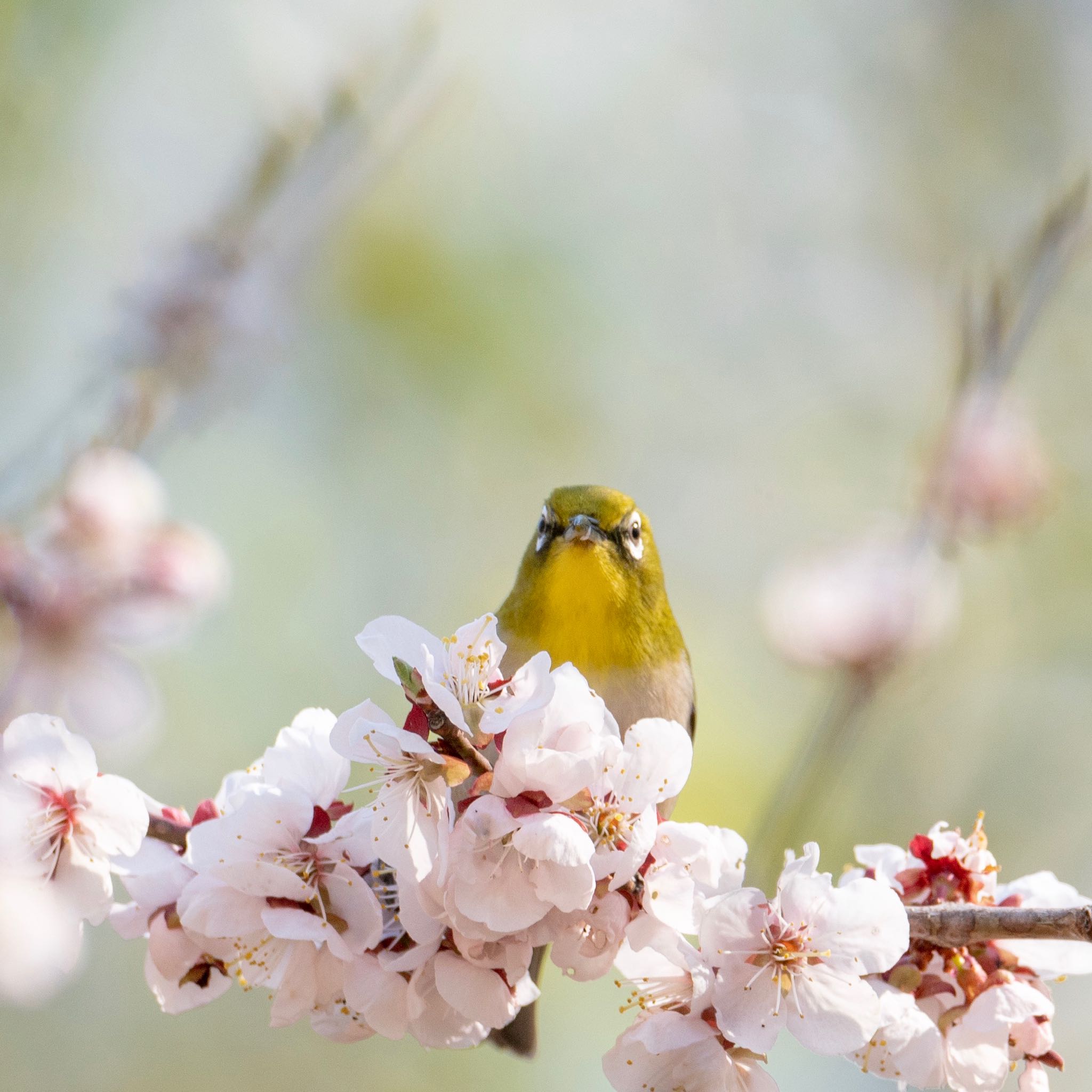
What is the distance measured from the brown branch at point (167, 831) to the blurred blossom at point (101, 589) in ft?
4.38

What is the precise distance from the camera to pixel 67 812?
1.97m

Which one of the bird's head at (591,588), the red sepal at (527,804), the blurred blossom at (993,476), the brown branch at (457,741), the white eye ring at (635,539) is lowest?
the red sepal at (527,804)

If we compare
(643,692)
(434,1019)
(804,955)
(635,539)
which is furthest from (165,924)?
(635,539)

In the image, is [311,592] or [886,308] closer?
[311,592]

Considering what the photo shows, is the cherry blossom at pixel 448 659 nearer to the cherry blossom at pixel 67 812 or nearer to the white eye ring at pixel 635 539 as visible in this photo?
the cherry blossom at pixel 67 812

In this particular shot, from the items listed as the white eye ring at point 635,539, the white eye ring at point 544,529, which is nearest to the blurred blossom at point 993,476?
the white eye ring at point 635,539

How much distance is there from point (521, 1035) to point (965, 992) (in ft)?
4.21

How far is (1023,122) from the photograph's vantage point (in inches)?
351

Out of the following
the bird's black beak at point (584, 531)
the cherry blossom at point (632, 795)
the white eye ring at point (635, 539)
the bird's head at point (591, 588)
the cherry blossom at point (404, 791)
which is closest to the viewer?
the cherry blossom at point (404, 791)

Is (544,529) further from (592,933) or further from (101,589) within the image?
(592,933)

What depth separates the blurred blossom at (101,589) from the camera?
354 centimetres

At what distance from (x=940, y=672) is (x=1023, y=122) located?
450 centimetres

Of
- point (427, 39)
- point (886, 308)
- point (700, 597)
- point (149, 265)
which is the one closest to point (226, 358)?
point (149, 265)

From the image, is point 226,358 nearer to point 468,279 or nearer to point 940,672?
point 468,279
